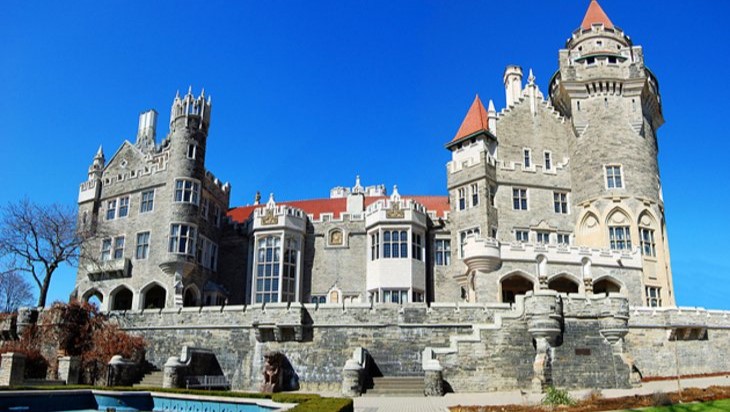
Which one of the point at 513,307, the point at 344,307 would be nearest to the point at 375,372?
the point at 344,307

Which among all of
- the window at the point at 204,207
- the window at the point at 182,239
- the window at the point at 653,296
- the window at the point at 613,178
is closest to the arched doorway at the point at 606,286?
the window at the point at 653,296

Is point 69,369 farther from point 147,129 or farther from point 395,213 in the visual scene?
point 147,129

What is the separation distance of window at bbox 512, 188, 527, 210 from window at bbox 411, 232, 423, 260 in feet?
19.7

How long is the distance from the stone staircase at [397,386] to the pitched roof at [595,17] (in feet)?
94.0

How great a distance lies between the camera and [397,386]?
76.9 ft

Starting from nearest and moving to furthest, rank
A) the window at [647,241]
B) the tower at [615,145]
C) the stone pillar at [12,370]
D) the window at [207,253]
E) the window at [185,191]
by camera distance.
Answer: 1. the stone pillar at [12,370]
2. the window at [647,241]
3. the tower at [615,145]
4. the window at [185,191]
5. the window at [207,253]

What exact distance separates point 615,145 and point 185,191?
2652 centimetres

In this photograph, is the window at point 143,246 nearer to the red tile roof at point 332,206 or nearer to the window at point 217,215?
the window at point 217,215

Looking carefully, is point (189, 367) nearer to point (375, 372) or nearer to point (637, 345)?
point (375, 372)

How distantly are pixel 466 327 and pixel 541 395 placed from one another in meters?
5.40

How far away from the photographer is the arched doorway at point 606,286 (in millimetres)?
32200

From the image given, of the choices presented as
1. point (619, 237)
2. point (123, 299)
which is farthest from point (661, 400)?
point (123, 299)

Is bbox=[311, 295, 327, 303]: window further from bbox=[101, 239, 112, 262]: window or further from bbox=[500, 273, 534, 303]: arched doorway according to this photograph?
bbox=[101, 239, 112, 262]: window

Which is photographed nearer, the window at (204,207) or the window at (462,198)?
the window at (462,198)
